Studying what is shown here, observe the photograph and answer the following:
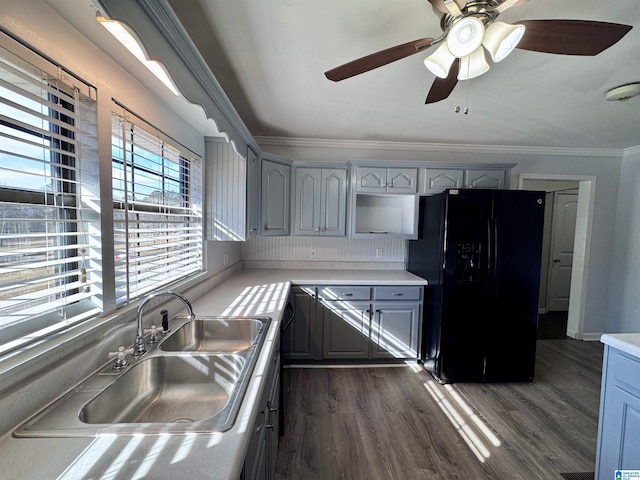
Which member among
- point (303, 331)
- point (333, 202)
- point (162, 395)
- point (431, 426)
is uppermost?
point (333, 202)

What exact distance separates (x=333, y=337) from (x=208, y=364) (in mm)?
1672

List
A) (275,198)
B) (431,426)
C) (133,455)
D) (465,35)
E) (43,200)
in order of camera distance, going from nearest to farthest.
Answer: (133,455)
(43,200)
(465,35)
(431,426)
(275,198)

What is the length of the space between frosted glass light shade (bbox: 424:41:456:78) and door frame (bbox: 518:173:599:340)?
2.70 metres

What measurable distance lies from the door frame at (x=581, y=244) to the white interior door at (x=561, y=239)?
110 centimetres

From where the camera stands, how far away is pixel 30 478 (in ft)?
1.91

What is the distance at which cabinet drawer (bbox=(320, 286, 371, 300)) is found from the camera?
263 centimetres

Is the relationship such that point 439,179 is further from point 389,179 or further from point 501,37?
point 501,37

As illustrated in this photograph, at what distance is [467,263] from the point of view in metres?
2.40

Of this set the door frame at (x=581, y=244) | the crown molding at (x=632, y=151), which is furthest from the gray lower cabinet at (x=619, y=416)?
the crown molding at (x=632, y=151)

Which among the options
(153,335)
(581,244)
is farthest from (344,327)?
(581,244)

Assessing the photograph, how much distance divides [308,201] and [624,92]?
8.20ft

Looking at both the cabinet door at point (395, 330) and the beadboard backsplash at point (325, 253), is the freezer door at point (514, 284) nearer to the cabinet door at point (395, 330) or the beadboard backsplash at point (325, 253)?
the cabinet door at point (395, 330)

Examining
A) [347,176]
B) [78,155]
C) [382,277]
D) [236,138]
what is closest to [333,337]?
[382,277]

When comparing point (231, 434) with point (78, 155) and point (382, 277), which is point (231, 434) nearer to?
point (78, 155)
